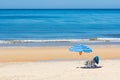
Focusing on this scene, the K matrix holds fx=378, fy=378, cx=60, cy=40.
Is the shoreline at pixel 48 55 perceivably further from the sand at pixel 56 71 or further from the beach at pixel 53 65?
the sand at pixel 56 71

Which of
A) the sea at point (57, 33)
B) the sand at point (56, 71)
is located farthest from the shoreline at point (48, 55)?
the sea at point (57, 33)

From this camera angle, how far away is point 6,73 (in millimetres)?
15883

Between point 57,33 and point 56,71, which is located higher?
point 57,33

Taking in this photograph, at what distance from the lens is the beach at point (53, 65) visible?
50.0 feet

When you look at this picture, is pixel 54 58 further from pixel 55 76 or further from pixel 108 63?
pixel 55 76

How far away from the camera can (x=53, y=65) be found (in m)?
18.1

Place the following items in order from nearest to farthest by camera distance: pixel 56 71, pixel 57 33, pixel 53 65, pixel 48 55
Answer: pixel 56 71
pixel 53 65
pixel 48 55
pixel 57 33

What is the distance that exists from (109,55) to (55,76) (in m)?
7.66

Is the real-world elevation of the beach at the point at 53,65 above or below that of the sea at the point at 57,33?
below

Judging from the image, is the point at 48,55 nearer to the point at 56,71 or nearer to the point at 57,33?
the point at 56,71

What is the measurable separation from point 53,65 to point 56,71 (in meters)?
1.79

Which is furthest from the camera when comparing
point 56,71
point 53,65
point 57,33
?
point 57,33

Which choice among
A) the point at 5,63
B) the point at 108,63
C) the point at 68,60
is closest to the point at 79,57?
the point at 68,60

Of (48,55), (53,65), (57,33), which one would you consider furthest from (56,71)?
(57,33)
